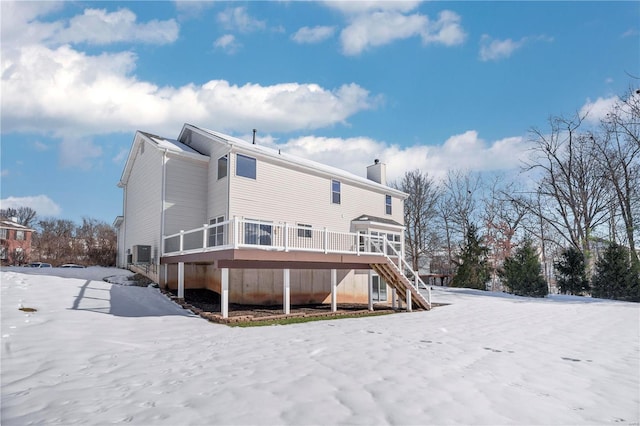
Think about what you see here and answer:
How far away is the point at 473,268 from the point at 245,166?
2074 centimetres

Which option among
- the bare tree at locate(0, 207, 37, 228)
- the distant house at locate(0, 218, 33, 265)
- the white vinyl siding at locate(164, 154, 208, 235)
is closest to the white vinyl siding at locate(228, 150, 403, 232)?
the white vinyl siding at locate(164, 154, 208, 235)

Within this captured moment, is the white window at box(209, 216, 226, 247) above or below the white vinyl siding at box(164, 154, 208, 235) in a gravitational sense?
below

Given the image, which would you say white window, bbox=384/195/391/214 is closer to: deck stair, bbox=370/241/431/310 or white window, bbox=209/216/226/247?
deck stair, bbox=370/241/431/310

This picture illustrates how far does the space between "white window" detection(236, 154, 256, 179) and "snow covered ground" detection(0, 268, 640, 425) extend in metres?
6.43

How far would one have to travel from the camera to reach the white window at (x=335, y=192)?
1995cm

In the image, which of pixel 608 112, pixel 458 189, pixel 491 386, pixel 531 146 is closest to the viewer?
pixel 491 386

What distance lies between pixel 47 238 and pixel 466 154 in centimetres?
4071

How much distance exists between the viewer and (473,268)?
2928 centimetres

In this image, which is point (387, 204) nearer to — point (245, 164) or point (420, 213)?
point (245, 164)

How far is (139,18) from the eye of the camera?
511 inches

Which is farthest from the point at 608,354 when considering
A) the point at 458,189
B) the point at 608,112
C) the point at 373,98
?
the point at 458,189

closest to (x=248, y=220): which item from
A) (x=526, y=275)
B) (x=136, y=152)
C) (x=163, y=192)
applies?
(x=163, y=192)

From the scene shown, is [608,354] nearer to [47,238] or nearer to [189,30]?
[189,30]

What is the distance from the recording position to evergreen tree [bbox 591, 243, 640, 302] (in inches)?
931
